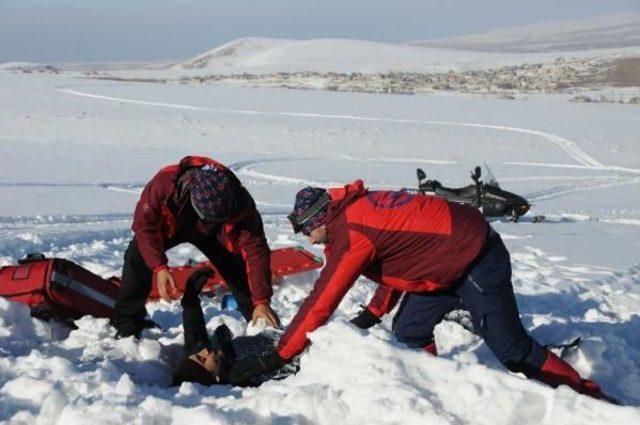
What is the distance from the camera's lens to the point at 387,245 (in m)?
3.33

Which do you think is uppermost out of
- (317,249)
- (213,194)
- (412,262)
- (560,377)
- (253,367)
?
(213,194)

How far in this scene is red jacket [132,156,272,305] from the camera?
163 inches

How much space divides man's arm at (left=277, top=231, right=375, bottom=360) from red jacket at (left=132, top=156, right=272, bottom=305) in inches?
34.1

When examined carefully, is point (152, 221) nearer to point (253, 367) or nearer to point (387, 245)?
point (253, 367)

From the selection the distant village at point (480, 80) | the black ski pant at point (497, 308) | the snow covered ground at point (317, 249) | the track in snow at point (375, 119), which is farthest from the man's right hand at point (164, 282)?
the distant village at point (480, 80)

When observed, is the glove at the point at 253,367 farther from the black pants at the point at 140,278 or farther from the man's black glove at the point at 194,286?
the black pants at the point at 140,278

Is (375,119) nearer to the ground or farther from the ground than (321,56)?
nearer to the ground

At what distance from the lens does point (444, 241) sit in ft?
11.2

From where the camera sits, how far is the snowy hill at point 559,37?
244 feet

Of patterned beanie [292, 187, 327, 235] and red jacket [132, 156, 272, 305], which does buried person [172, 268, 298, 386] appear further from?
patterned beanie [292, 187, 327, 235]


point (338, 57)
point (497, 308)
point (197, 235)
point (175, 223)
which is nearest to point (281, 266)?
point (197, 235)

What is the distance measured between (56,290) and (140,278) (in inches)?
18.9

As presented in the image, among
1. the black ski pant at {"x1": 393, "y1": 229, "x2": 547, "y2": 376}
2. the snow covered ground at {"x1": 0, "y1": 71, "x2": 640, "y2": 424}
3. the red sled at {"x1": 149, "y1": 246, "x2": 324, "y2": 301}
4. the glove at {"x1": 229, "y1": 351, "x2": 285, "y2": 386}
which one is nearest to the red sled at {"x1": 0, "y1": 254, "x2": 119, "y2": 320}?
the snow covered ground at {"x1": 0, "y1": 71, "x2": 640, "y2": 424}

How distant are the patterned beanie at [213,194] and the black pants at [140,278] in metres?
0.58
